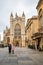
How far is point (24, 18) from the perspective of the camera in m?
154

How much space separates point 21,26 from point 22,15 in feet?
39.0

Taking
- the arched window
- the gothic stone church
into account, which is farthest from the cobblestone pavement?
the arched window

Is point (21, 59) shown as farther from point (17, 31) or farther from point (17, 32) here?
point (17, 32)

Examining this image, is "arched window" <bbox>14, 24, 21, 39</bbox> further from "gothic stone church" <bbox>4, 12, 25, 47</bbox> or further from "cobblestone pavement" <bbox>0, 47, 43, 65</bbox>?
"cobblestone pavement" <bbox>0, 47, 43, 65</bbox>

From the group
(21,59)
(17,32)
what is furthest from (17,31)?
(21,59)

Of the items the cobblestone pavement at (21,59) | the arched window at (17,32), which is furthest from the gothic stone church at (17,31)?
the cobblestone pavement at (21,59)

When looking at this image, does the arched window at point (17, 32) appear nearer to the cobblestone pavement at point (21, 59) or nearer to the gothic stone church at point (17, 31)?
the gothic stone church at point (17, 31)

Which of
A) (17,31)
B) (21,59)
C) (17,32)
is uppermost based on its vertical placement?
(17,31)

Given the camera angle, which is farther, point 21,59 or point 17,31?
point 17,31

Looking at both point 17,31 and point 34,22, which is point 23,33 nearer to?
point 17,31

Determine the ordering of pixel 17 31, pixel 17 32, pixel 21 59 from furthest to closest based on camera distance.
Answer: pixel 17 32 < pixel 17 31 < pixel 21 59

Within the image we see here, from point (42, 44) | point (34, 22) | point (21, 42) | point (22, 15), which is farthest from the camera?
point (22, 15)

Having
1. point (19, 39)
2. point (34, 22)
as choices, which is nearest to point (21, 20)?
point (19, 39)

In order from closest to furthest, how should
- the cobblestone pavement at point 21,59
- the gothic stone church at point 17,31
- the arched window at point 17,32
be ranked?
the cobblestone pavement at point 21,59, the gothic stone church at point 17,31, the arched window at point 17,32
